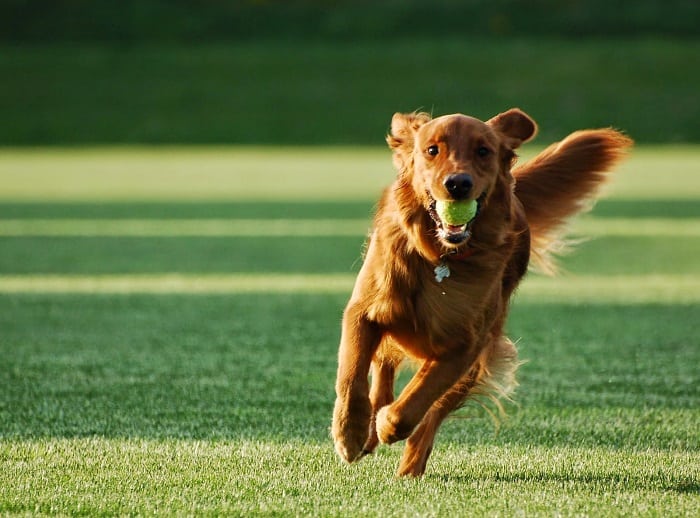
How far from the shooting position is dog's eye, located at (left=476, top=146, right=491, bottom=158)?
3.51 m

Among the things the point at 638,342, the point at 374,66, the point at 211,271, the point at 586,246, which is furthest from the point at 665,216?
the point at 374,66

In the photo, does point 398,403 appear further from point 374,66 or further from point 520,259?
point 374,66

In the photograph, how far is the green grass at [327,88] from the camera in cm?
3306

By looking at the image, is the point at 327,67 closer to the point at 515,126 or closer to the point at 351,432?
the point at 515,126

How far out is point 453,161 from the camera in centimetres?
343

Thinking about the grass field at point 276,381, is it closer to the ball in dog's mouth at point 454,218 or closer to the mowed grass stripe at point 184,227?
the mowed grass stripe at point 184,227

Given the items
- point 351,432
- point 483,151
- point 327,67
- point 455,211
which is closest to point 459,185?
point 455,211

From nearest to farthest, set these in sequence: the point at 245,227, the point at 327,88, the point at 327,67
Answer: the point at 245,227, the point at 327,88, the point at 327,67

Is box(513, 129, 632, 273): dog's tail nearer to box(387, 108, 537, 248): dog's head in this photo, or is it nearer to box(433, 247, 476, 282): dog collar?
box(387, 108, 537, 248): dog's head

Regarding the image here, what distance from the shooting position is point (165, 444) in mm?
3971

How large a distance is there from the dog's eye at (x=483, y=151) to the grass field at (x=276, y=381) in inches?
37.4

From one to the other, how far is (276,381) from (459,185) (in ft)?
6.82

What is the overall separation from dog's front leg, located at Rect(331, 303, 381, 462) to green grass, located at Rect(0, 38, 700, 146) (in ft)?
92.5

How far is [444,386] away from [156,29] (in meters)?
43.0
